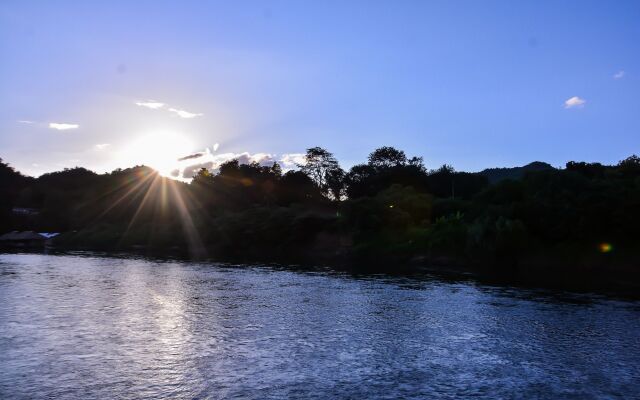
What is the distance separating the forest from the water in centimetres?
2600

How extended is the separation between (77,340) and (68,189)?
176230 millimetres

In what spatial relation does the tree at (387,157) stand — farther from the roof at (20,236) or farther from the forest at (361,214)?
the roof at (20,236)

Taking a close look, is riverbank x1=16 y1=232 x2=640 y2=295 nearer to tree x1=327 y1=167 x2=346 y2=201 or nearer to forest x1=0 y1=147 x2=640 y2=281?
forest x1=0 y1=147 x2=640 y2=281

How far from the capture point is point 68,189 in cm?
17762

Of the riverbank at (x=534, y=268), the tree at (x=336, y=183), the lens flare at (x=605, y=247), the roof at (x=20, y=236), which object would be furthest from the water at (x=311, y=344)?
the tree at (x=336, y=183)

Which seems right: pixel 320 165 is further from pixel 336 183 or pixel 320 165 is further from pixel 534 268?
pixel 534 268

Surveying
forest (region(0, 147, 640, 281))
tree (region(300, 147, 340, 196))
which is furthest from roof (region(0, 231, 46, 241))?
tree (region(300, 147, 340, 196))

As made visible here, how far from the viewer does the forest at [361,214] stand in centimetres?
5909

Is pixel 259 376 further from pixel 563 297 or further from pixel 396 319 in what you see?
pixel 563 297

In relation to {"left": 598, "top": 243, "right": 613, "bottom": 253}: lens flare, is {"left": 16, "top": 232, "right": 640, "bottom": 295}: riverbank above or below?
below

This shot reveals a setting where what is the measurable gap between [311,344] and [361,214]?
222 ft

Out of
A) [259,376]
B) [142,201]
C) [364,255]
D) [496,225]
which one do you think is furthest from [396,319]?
[142,201]

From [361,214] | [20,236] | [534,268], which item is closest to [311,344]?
[534,268]

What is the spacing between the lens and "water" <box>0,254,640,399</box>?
15.4 metres
